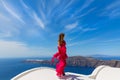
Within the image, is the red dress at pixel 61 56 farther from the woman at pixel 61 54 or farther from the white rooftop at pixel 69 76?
the white rooftop at pixel 69 76

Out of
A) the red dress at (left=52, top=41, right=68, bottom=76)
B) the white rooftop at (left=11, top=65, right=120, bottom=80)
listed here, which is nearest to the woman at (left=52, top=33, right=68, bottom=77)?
the red dress at (left=52, top=41, right=68, bottom=76)

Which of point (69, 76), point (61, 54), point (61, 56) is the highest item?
point (61, 54)

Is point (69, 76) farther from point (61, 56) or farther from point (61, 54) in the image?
point (61, 54)

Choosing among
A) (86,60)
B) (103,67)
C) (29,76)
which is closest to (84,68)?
(86,60)

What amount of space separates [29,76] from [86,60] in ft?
172

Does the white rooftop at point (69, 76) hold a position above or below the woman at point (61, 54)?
below

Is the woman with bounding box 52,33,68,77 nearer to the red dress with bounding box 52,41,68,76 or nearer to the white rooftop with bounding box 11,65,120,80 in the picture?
the red dress with bounding box 52,41,68,76

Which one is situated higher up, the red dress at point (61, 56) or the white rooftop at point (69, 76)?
the red dress at point (61, 56)

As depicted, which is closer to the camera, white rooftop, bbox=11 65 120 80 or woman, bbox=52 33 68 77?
woman, bbox=52 33 68 77

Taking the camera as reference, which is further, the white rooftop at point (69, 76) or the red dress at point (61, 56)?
the white rooftop at point (69, 76)

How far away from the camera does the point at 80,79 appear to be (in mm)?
10422

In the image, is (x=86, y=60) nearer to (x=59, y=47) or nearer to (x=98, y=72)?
(x=98, y=72)

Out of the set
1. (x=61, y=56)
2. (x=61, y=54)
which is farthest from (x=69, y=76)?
(x=61, y=54)

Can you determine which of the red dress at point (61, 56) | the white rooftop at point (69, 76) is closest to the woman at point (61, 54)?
the red dress at point (61, 56)
